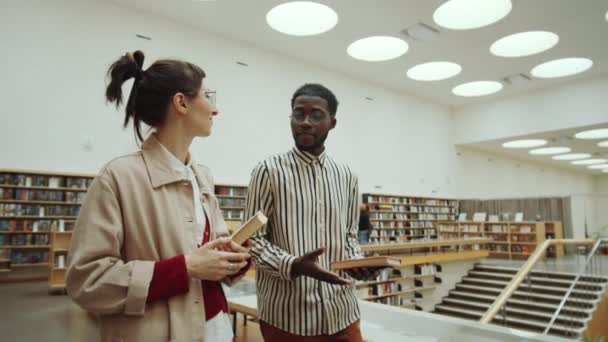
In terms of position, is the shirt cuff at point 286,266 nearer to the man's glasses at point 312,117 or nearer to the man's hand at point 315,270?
the man's hand at point 315,270

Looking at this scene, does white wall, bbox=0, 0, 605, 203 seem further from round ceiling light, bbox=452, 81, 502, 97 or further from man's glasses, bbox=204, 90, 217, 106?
man's glasses, bbox=204, 90, 217, 106

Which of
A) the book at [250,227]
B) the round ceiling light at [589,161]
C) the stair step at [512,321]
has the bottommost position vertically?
the stair step at [512,321]

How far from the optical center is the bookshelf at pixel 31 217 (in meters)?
6.30

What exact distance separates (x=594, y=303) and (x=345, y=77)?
8.50 metres

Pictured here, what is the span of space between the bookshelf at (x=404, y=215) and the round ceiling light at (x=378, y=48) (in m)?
4.28

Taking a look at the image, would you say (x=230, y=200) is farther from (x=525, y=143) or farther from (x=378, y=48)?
(x=525, y=143)

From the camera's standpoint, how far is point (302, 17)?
777 cm

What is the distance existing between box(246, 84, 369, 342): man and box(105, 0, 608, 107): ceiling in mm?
7520

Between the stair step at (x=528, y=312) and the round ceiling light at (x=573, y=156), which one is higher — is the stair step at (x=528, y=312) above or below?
below

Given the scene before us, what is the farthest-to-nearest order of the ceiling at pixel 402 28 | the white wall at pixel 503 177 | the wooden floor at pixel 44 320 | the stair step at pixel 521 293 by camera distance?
1. the white wall at pixel 503 177
2. the stair step at pixel 521 293
3. the ceiling at pixel 402 28
4. the wooden floor at pixel 44 320

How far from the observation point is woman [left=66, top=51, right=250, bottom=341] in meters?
0.91

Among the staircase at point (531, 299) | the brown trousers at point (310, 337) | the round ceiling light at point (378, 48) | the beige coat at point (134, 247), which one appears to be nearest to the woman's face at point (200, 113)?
the beige coat at point (134, 247)

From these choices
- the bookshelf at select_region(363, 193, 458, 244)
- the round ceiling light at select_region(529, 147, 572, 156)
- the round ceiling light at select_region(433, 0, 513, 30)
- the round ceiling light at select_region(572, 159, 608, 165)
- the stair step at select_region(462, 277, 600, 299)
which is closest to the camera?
the round ceiling light at select_region(433, 0, 513, 30)

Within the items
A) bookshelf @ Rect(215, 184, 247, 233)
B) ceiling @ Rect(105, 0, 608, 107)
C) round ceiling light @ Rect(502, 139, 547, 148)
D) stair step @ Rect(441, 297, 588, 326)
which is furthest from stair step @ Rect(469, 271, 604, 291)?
bookshelf @ Rect(215, 184, 247, 233)
